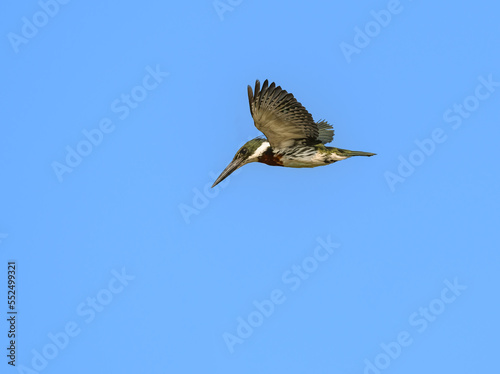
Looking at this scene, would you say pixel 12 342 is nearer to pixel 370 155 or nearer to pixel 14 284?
pixel 14 284

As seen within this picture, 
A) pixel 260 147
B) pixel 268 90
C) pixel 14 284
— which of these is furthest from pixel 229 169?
pixel 14 284

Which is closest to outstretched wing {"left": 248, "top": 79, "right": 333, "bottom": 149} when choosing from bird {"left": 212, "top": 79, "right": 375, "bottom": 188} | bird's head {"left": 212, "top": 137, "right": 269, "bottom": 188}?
bird {"left": 212, "top": 79, "right": 375, "bottom": 188}

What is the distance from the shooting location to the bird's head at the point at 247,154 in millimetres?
17078

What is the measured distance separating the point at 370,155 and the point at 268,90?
2283 millimetres

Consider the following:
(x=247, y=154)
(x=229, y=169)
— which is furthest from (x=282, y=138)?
(x=229, y=169)

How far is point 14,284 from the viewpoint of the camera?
18.8 m

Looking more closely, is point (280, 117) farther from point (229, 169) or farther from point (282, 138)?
point (229, 169)

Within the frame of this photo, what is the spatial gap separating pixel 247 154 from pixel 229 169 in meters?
0.55

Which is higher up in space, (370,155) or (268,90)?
(268,90)

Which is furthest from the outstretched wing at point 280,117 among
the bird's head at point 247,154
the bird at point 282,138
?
the bird's head at point 247,154

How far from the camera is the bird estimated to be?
1584 centimetres

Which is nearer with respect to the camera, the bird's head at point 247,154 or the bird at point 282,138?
the bird at point 282,138

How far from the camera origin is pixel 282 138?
16.6m

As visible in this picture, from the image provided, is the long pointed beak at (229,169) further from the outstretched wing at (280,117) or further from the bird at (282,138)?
the outstretched wing at (280,117)
